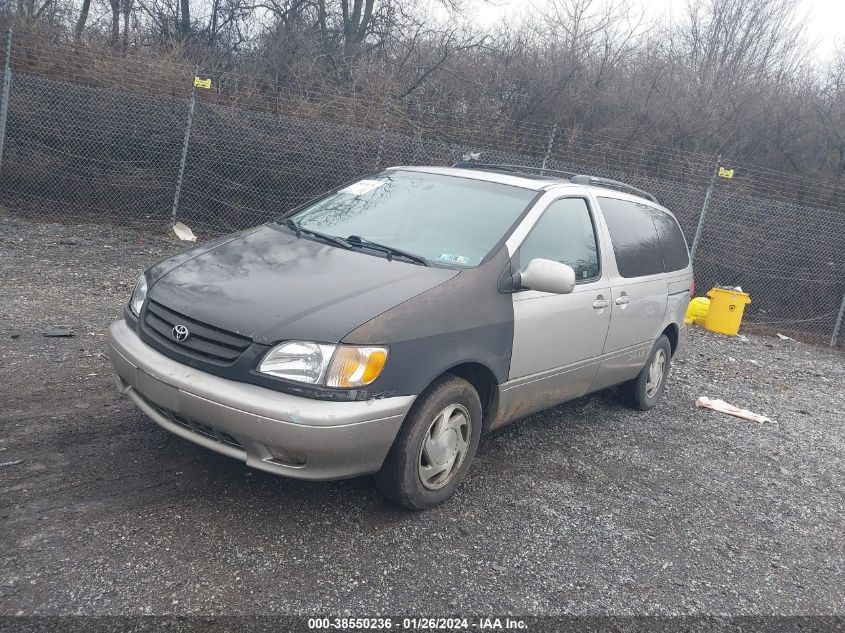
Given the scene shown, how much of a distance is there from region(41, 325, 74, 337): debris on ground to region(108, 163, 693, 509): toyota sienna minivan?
2424 mm

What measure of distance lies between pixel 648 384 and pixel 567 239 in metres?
2.03

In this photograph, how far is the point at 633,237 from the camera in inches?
209

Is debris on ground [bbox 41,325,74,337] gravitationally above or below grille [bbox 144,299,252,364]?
below

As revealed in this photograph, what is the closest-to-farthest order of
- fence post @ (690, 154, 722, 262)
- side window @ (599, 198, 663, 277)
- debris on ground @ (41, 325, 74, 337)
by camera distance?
side window @ (599, 198, 663, 277) < debris on ground @ (41, 325, 74, 337) < fence post @ (690, 154, 722, 262)

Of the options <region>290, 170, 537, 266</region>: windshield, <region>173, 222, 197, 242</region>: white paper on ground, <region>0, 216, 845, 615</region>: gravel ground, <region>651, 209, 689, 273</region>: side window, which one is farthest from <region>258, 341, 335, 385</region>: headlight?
<region>173, 222, 197, 242</region>: white paper on ground

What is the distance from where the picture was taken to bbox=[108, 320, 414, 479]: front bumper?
3.05 meters

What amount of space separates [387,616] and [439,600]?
268mm

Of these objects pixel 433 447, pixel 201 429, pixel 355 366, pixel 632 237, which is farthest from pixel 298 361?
pixel 632 237

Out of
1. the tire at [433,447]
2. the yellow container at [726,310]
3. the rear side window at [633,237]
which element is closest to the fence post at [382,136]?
the yellow container at [726,310]

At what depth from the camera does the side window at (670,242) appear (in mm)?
5816

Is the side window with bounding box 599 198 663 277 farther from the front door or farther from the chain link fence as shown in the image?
the chain link fence

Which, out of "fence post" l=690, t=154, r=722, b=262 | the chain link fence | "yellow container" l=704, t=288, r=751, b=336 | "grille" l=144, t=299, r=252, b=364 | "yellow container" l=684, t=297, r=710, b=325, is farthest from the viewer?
"fence post" l=690, t=154, r=722, b=262

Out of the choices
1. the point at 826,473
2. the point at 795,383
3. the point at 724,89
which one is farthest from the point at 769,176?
the point at 826,473

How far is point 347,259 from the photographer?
383cm
